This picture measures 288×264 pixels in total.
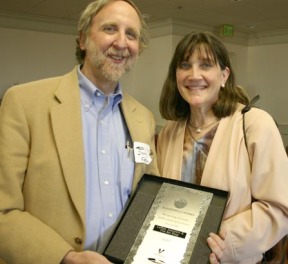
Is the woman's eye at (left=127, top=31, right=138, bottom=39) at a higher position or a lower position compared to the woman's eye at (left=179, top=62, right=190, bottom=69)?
higher

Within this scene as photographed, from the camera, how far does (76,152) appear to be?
4.17ft

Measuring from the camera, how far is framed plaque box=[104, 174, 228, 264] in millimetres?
1188

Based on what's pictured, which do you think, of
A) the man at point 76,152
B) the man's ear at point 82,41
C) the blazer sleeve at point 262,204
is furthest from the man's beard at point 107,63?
the blazer sleeve at point 262,204

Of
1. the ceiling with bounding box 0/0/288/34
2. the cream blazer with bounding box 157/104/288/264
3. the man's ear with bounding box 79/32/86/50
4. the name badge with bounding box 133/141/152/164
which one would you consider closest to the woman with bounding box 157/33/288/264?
the cream blazer with bounding box 157/104/288/264


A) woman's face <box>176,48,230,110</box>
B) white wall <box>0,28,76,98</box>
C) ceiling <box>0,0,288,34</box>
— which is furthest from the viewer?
white wall <box>0,28,76,98</box>

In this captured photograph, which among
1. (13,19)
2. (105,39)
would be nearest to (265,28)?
(13,19)

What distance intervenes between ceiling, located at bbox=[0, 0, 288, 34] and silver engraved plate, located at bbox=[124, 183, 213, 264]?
4.34 metres

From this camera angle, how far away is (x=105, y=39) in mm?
1455

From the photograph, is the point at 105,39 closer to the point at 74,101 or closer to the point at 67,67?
the point at 74,101

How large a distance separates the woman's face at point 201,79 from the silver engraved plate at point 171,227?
444 millimetres

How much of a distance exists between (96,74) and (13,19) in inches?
225

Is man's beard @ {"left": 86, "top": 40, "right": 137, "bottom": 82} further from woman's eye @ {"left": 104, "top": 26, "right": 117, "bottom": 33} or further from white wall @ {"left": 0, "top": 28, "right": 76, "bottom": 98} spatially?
white wall @ {"left": 0, "top": 28, "right": 76, "bottom": 98}

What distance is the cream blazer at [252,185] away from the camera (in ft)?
4.39

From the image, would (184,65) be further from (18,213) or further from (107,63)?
(18,213)
